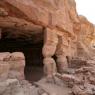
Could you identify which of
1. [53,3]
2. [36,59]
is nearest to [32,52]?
[36,59]

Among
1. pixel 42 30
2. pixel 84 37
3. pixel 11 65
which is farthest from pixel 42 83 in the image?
pixel 84 37

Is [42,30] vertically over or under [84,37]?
under

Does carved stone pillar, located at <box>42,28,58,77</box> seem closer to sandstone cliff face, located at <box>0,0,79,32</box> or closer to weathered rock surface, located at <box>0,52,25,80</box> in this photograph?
sandstone cliff face, located at <box>0,0,79,32</box>

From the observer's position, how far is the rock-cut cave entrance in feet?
27.3

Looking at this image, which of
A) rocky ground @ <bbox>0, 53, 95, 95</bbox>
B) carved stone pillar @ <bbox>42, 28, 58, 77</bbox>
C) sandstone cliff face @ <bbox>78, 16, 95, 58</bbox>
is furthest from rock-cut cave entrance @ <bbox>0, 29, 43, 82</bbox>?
sandstone cliff face @ <bbox>78, 16, 95, 58</bbox>

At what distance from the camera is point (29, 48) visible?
393 inches

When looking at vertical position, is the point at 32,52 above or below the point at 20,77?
above

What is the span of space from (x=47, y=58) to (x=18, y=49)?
3.65 m

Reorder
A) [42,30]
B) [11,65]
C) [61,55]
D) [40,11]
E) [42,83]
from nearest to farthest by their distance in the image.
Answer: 1. [11,65]
2. [42,83]
3. [40,11]
4. [42,30]
5. [61,55]

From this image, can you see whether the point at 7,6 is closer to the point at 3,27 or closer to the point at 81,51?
the point at 3,27

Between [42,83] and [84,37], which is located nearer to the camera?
[42,83]

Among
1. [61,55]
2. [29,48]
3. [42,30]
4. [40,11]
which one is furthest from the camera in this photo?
[29,48]

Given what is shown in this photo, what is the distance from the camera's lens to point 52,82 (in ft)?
20.1

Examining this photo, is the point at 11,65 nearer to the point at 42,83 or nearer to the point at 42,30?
the point at 42,83
